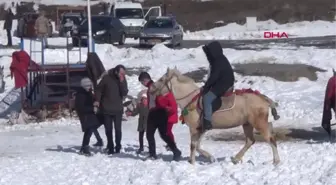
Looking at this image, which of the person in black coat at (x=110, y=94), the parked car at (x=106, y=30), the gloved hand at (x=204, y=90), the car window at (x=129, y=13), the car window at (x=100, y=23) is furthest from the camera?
the car window at (x=129, y=13)

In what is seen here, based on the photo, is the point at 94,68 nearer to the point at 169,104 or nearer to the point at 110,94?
the point at 110,94

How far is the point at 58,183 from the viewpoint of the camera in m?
13.0

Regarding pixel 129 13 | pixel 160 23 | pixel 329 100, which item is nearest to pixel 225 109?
pixel 329 100

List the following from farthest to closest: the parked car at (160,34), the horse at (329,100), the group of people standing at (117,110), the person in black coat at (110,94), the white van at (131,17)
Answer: the white van at (131,17) < the parked car at (160,34) < the horse at (329,100) < the person in black coat at (110,94) < the group of people standing at (117,110)

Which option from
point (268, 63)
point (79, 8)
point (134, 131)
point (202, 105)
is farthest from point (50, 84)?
point (79, 8)

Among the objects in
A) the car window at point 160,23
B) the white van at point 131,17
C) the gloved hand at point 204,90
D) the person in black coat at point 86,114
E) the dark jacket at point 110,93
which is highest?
the gloved hand at point 204,90

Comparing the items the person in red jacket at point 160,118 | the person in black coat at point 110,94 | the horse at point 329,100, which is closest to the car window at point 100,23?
the horse at point 329,100

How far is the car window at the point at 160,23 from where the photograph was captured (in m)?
42.5

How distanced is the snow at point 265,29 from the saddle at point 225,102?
40.1m

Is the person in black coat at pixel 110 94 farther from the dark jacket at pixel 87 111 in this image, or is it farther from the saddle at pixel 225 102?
the saddle at pixel 225 102

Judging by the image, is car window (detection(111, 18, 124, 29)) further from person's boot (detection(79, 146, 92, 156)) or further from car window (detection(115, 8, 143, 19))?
person's boot (detection(79, 146, 92, 156))

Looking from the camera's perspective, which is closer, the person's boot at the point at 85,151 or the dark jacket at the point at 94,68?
the person's boot at the point at 85,151

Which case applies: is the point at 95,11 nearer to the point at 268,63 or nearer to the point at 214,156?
the point at 268,63

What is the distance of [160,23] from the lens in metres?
42.9
